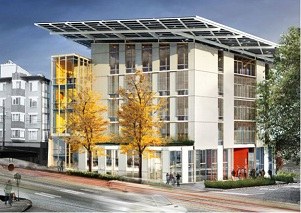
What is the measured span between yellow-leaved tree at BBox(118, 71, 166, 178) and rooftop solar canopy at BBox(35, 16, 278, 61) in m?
0.94

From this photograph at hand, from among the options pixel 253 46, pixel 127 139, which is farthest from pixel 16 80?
pixel 253 46

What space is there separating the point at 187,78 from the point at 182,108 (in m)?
0.61

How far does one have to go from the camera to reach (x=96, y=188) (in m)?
7.70

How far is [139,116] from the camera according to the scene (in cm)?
938

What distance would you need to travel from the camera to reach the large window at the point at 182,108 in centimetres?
988

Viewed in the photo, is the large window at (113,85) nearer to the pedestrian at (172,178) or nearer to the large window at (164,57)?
the large window at (164,57)

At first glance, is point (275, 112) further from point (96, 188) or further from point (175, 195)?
point (96, 188)

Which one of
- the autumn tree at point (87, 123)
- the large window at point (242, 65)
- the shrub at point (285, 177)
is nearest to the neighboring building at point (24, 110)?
the autumn tree at point (87, 123)

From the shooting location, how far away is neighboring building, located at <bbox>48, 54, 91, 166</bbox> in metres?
7.45

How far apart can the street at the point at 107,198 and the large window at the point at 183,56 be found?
9.10 feet

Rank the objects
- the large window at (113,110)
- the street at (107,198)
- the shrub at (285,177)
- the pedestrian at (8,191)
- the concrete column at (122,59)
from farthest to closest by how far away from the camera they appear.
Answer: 1. the shrub at (285,177)
2. the large window at (113,110)
3. the concrete column at (122,59)
4. the street at (107,198)
5. the pedestrian at (8,191)

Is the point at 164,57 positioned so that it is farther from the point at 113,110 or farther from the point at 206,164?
the point at 206,164

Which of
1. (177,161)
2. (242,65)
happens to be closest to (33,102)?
(177,161)

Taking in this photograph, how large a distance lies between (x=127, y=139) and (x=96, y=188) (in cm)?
169
